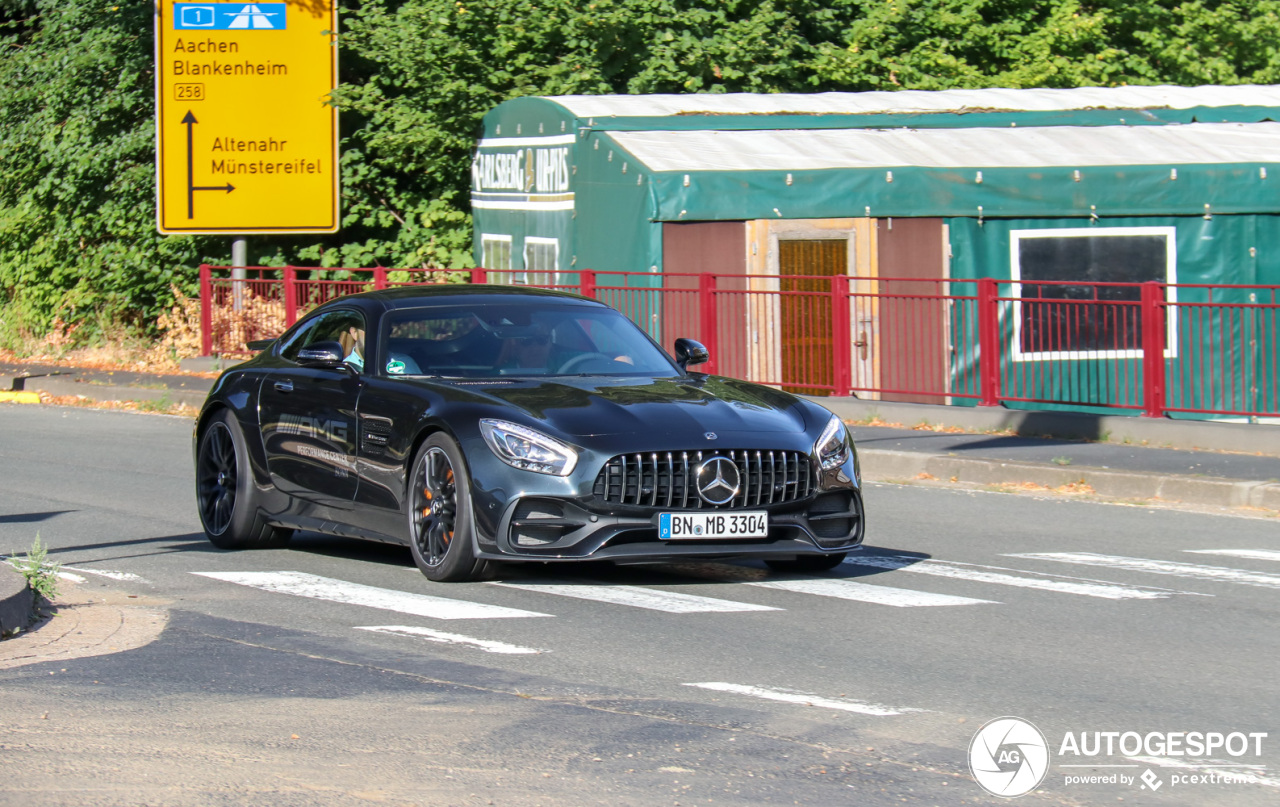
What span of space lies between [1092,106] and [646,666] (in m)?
19.8

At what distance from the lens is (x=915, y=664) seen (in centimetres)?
732

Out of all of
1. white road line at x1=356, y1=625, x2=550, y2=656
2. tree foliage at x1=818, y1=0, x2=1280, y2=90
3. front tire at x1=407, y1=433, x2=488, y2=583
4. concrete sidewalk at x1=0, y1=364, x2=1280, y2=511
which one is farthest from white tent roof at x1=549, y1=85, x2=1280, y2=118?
white road line at x1=356, y1=625, x2=550, y2=656

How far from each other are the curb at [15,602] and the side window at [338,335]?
224 centimetres

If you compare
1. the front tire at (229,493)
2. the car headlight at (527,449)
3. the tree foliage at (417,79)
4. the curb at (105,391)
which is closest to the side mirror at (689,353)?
the car headlight at (527,449)

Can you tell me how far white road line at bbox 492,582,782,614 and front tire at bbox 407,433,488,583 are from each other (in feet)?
1.06

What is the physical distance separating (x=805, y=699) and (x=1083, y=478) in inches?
311

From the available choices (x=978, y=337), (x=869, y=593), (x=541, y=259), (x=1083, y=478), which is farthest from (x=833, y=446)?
(x=541, y=259)

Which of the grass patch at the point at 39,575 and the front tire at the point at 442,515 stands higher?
the front tire at the point at 442,515

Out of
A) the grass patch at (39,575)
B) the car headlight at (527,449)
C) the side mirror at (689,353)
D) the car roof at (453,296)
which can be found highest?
the car roof at (453,296)

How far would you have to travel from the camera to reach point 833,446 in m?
9.23

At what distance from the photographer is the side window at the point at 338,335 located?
10070mm

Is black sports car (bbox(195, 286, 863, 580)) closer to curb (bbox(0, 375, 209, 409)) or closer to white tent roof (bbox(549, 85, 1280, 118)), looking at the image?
curb (bbox(0, 375, 209, 409))

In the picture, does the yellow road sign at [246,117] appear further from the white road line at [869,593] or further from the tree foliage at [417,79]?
the white road line at [869,593]

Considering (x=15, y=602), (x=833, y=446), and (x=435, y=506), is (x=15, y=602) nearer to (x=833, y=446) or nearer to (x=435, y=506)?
(x=435, y=506)
